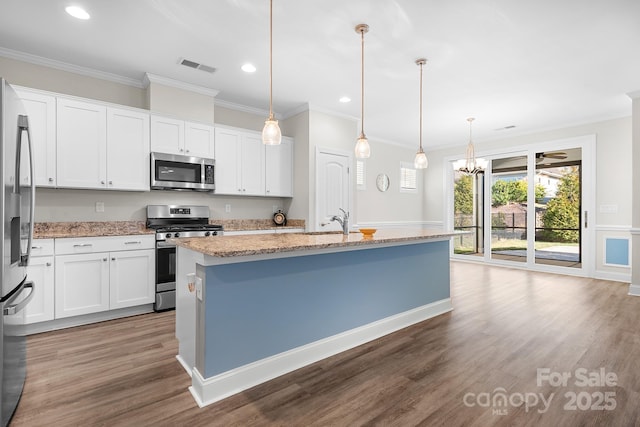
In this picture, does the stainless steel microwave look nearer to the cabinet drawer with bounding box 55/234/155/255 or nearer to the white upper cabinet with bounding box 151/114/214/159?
the white upper cabinet with bounding box 151/114/214/159

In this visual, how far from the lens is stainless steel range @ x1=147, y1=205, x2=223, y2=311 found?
3.66m

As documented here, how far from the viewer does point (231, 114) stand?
4.93 metres

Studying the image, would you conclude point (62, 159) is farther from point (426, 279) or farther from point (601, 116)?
point (601, 116)

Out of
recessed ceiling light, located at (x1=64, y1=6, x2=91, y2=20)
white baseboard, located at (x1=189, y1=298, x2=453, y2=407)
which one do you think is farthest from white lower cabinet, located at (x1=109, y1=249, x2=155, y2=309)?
recessed ceiling light, located at (x1=64, y1=6, x2=91, y2=20)

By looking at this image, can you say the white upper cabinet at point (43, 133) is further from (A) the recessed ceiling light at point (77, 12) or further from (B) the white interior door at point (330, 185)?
(B) the white interior door at point (330, 185)

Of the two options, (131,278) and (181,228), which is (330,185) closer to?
(181,228)

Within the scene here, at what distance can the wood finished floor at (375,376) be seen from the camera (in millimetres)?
1811

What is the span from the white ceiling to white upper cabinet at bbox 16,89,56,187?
1.83 ft

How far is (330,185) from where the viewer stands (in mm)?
5121

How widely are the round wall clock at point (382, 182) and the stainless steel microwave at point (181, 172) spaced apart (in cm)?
384

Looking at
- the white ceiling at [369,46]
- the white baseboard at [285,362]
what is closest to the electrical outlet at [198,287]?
the white baseboard at [285,362]

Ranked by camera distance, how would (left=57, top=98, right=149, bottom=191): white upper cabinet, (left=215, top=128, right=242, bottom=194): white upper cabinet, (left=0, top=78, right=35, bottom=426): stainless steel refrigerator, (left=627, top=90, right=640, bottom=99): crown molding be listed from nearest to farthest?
(left=0, top=78, right=35, bottom=426): stainless steel refrigerator → (left=57, top=98, right=149, bottom=191): white upper cabinet → (left=627, top=90, right=640, bottom=99): crown molding → (left=215, top=128, right=242, bottom=194): white upper cabinet

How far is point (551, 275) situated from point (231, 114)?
6.16 meters

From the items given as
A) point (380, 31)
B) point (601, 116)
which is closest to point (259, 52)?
point (380, 31)
